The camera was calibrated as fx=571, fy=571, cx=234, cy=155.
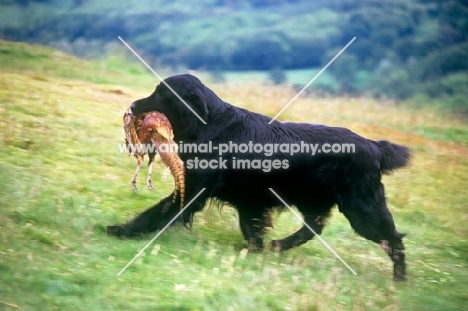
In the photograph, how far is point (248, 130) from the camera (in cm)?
601

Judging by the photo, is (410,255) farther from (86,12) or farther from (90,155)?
(86,12)

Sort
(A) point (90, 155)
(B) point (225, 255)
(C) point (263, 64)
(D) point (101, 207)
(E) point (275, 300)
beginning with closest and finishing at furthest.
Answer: (E) point (275, 300) < (B) point (225, 255) < (D) point (101, 207) < (A) point (90, 155) < (C) point (263, 64)

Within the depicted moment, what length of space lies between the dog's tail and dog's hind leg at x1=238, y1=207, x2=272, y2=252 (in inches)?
53.4

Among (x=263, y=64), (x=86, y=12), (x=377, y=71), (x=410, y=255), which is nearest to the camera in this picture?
(x=410, y=255)

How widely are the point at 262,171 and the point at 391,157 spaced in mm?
1405

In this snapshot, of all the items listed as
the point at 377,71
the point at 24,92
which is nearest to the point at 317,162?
the point at 24,92

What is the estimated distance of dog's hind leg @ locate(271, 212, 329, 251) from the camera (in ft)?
20.8

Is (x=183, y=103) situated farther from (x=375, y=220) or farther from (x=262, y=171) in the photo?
(x=375, y=220)

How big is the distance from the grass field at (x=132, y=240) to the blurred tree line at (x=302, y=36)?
4907 mm

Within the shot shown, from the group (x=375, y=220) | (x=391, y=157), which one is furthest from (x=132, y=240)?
(x=391, y=157)

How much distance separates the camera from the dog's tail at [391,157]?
6102 millimetres

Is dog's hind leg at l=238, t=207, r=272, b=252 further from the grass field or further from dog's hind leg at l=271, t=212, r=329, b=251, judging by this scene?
dog's hind leg at l=271, t=212, r=329, b=251

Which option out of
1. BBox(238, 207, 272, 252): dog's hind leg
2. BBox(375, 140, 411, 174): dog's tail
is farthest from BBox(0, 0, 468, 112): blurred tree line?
BBox(375, 140, 411, 174): dog's tail

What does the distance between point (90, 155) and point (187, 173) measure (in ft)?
7.27
